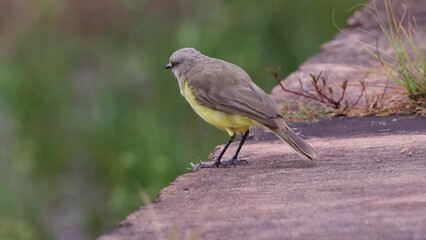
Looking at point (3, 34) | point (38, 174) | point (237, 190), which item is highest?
point (3, 34)

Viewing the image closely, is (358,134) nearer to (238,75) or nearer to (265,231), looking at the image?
(238,75)

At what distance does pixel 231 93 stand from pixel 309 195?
1.75 m

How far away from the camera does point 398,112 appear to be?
8.19m

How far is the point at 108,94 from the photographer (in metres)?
12.8

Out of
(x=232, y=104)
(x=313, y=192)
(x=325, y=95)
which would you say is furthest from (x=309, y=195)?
(x=325, y=95)

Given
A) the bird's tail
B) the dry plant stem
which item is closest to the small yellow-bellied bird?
the bird's tail

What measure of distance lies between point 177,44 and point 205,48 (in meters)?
0.32

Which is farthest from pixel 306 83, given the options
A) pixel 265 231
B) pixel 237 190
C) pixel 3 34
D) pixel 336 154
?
pixel 3 34

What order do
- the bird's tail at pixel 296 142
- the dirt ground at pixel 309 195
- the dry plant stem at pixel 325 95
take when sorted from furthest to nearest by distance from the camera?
the dry plant stem at pixel 325 95, the bird's tail at pixel 296 142, the dirt ground at pixel 309 195

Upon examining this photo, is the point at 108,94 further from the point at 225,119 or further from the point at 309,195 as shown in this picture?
the point at 309,195

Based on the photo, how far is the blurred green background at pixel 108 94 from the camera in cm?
1159

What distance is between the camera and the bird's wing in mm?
7250

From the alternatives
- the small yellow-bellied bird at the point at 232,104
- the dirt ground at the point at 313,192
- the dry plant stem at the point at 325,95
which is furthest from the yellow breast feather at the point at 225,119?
the dry plant stem at the point at 325,95

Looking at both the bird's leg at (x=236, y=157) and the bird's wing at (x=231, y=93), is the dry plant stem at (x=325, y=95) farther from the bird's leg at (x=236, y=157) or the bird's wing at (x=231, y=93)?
the bird's leg at (x=236, y=157)
